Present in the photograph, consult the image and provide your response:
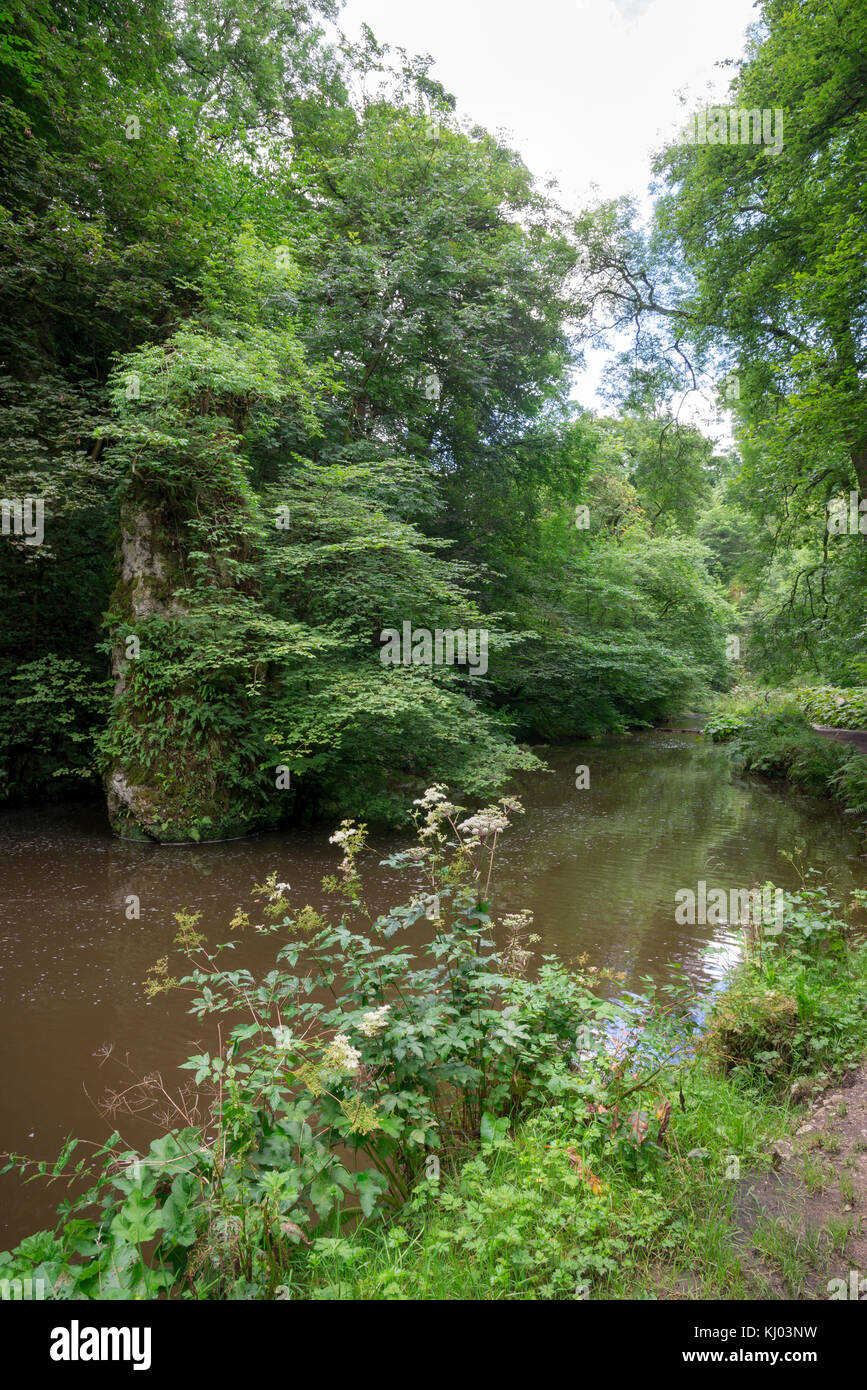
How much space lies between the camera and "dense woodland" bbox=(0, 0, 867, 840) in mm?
8273

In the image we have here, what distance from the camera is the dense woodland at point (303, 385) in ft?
27.1

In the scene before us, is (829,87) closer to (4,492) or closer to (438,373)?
(438,373)

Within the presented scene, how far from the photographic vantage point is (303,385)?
10320 millimetres

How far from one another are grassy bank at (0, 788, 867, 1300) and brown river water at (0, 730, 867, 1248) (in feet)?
1.69

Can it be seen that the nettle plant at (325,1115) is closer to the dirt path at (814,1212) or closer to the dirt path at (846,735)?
the dirt path at (814,1212)

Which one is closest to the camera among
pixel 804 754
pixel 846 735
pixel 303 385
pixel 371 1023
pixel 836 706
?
pixel 371 1023

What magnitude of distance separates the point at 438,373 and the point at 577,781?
932 centimetres

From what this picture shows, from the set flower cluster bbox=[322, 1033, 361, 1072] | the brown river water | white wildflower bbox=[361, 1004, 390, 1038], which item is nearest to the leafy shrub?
the brown river water

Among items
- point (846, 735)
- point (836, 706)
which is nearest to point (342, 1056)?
point (846, 735)

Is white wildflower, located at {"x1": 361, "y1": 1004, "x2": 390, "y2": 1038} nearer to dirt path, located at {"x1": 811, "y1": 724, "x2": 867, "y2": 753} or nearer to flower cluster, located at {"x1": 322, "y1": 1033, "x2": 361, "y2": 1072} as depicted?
flower cluster, located at {"x1": 322, "y1": 1033, "x2": 361, "y2": 1072}

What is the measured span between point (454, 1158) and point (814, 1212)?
1.31 m

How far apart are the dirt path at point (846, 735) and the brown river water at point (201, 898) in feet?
4.06

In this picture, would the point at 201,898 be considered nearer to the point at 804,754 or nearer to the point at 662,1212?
the point at 662,1212

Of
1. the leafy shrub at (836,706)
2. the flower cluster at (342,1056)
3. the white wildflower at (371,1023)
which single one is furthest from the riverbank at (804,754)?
the flower cluster at (342,1056)
